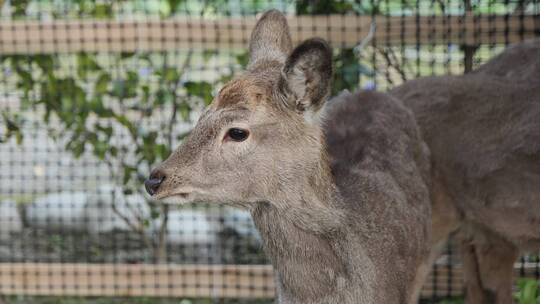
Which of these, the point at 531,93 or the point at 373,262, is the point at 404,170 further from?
the point at 531,93

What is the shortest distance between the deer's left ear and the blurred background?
8.19 feet

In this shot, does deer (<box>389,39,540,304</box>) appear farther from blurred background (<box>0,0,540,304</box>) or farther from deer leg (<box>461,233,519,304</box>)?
blurred background (<box>0,0,540,304</box>)

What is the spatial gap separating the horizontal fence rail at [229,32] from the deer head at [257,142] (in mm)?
2581

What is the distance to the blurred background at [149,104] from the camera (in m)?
7.19

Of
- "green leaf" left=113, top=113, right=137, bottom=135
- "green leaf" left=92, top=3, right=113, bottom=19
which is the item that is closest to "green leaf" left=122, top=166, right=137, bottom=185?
"green leaf" left=113, top=113, right=137, bottom=135

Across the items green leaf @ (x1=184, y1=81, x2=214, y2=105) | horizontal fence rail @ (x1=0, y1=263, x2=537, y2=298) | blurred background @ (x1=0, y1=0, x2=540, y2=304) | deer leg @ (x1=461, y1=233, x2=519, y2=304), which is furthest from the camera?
green leaf @ (x1=184, y1=81, x2=214, y2=105)

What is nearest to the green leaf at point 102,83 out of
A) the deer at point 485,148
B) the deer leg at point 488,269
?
the deer at point 485,148

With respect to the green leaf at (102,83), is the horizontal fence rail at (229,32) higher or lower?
higher

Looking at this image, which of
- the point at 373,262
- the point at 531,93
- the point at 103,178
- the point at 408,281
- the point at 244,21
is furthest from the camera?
the point at 103,178

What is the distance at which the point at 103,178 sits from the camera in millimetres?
9688

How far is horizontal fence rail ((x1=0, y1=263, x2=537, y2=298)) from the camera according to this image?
24.0ft

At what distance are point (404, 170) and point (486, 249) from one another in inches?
50.7

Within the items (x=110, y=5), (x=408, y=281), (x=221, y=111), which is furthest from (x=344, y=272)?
(x=110, y=5)

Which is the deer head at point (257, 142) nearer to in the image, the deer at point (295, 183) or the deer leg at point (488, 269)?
the deer at point (295, 183)
